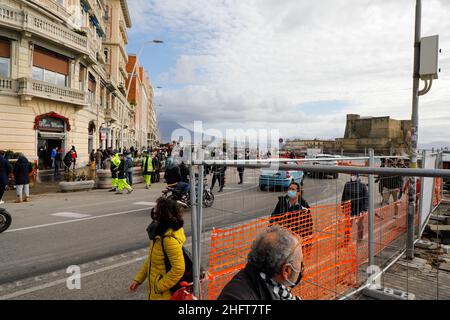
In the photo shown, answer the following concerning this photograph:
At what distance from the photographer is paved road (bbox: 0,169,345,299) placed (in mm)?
4145

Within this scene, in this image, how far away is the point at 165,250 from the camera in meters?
2.93

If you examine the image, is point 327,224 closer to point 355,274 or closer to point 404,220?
point 355,274

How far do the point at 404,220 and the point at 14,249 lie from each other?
7.43 meters

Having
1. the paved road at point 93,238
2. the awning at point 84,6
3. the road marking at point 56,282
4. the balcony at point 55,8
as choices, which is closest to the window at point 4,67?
the balcony at point 55,8

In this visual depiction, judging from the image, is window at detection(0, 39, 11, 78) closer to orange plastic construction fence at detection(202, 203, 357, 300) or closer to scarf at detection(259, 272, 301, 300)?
orange plastic construction fence at detection(202, 203, 357, 300)

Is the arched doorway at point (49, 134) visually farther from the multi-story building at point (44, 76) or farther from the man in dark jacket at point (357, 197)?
the man in dark jacket at point (357, 197)

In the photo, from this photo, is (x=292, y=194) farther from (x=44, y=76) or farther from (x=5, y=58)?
(x=44, y=76)

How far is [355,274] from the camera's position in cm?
418

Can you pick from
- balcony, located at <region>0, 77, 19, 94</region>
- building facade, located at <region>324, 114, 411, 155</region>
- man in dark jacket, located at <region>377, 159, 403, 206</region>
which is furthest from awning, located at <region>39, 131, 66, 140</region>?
building facade, located at <region>324, 114, 411, 155</region>

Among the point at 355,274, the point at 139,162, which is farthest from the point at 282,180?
the point at 139,162

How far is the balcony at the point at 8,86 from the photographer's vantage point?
753 inches

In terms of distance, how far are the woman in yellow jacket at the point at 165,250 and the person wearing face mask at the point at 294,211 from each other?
1524 mm

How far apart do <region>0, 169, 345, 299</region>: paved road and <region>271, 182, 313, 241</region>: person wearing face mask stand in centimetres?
11
